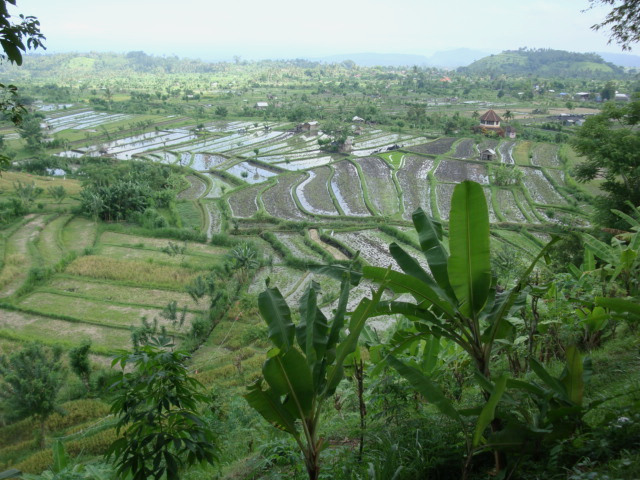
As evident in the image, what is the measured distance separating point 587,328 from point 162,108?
4985 cm

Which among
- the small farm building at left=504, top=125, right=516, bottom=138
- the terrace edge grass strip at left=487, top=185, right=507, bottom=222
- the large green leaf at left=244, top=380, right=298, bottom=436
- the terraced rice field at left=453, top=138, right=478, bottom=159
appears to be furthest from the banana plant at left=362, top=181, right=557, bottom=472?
the small farm building at left=504, top=125, right=516, bottom=138

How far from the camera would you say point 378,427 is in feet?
8.60

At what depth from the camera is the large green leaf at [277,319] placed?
2.19 metres

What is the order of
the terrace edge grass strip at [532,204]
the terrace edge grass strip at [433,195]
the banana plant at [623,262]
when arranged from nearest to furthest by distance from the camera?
the banana plant at [623,262] < the terrace edge grass strip at [532,204] < the terrace edge grass strip at [433,195]

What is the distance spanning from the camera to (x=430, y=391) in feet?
6.34

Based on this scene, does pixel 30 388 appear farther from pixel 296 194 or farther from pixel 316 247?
pixel 296 194

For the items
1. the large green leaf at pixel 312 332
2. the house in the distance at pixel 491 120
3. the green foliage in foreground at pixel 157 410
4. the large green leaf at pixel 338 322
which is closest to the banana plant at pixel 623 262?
the large green leaf at pixel 338 322

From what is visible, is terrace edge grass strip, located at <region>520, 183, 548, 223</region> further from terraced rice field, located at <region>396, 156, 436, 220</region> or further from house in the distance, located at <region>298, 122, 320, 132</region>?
house in the distance, located at <region>298, 122, 320, 132</region>

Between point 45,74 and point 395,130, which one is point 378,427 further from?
point 45,74

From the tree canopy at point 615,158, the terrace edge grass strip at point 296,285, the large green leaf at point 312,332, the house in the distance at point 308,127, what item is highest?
the large green leaf at point 312,332

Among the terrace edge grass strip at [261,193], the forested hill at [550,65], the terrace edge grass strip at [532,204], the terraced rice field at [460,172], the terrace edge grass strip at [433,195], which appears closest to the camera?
the terrace edge grass strip at [532,204]

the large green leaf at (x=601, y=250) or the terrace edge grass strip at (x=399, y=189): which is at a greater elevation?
the large green leaf at (x=601, y=250)

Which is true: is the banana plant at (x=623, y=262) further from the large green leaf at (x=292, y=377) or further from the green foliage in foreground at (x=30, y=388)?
the green foliage in foreground at (x=30, y=388)

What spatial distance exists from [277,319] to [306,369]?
384mm
